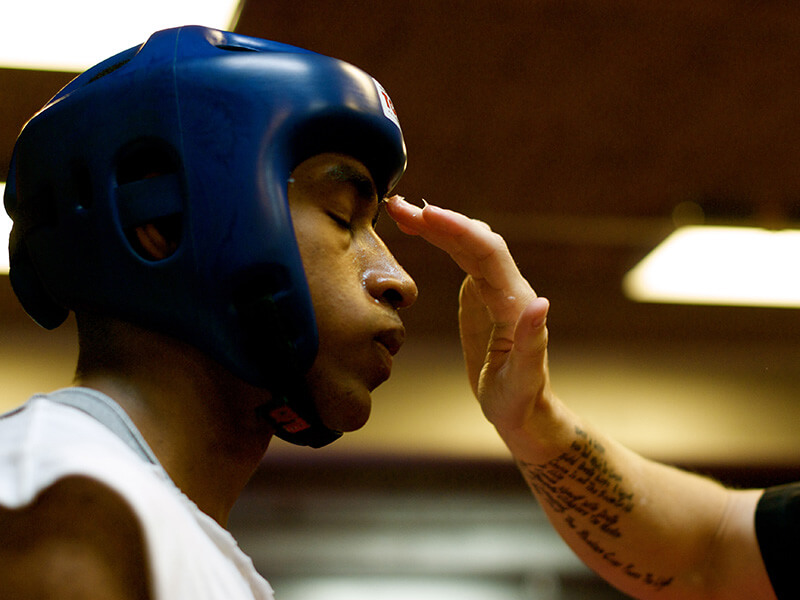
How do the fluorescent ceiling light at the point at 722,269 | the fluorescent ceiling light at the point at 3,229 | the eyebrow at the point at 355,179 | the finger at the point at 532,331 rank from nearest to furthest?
the eyebrow at the point at 355,179 → the finger at the point at 532,331 → the fluorescent ceiling light at the point at 3,229 → the fluorescent ceiling light at the point at 722,269

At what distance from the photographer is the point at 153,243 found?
3.27ft

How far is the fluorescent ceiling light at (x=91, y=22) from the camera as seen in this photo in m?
2.05

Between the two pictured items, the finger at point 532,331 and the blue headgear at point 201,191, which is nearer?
the blue headgear at point 201,191

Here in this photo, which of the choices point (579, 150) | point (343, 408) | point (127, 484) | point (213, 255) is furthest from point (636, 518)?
point (579, 150)

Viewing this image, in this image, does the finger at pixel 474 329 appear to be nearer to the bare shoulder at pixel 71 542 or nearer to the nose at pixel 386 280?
the nose at pixel 386 280

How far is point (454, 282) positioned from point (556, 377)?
59.1 inches

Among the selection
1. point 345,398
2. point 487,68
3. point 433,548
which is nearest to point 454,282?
point 487,68

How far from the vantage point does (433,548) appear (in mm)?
8445

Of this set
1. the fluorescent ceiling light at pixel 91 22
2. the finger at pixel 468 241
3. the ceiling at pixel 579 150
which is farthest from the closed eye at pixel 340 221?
the ceiling at pixel 579 150

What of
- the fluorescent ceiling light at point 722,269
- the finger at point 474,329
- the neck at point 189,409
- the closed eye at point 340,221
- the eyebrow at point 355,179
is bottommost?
the fluorescent ceiling light at point 722,269

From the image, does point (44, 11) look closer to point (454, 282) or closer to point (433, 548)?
Answer: point (454, 282)

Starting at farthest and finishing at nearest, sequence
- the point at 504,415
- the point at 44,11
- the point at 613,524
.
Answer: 1. the point at 44,11
2. the point at 613,524
3. the point at 504,415

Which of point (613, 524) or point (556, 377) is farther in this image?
point (556, 377)

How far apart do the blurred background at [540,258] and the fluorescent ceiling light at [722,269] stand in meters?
0.09
